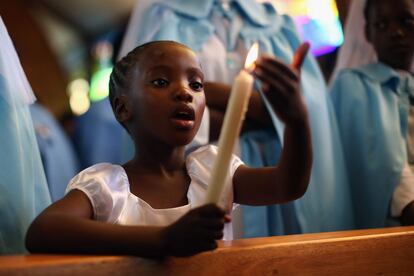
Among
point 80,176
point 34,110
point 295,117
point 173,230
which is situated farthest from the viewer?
point 34,110

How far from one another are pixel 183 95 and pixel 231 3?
0.60 metres

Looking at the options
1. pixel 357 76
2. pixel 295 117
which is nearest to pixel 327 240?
pixel 295 117

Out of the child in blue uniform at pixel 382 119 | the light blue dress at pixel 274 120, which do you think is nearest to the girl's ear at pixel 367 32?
the child in blue uniform at pixel 382 119

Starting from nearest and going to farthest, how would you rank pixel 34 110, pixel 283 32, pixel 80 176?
pixel 80 176, pixel 283 32, pixel 34 110

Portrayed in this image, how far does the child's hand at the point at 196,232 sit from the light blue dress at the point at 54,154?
111 centimetres

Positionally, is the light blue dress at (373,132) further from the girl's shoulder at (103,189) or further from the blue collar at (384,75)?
the girl's shoulder at (103,189)

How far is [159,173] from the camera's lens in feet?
2.80

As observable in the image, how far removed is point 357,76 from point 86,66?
264 cm

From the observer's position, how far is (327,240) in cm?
63

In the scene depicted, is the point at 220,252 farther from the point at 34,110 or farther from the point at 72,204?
the point at 34,110

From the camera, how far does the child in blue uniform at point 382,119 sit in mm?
1229

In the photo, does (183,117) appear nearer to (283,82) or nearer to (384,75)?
(283,82)

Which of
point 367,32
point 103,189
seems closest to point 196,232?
point 103,189

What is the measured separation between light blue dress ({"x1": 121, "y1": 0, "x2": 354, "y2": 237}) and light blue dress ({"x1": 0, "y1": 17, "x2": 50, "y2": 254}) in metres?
0.41
